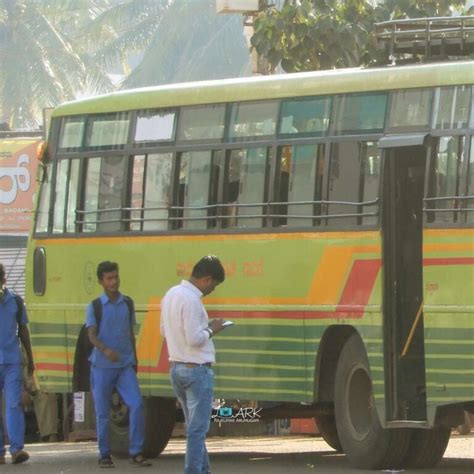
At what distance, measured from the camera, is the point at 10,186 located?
33625 millimetres

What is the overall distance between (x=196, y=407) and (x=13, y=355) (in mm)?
4375

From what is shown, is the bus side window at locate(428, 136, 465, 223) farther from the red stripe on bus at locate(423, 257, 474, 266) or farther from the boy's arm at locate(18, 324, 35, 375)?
the boy's arm at locate(18, 324, 35, 375)

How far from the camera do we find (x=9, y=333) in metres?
16.6

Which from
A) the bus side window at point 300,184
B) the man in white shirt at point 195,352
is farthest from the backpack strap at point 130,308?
the man in white shirt at point 195,352

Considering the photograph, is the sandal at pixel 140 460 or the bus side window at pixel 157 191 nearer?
the sandal at pixel 140 460

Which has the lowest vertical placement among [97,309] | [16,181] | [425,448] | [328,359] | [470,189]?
[425,448]

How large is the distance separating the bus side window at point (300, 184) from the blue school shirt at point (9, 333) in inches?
99.7

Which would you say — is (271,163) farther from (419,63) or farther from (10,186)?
(10,186)

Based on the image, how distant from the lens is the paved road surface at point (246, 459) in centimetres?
1603

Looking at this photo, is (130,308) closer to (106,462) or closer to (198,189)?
(198,189)

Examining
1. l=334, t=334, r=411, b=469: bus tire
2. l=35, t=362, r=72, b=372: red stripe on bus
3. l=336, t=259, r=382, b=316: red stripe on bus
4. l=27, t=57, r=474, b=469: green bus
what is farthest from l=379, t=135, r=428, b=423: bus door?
l=35, t=362, r=72, b=372: red stripe on bus

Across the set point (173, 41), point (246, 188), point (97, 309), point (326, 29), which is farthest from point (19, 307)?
point (173, 41)

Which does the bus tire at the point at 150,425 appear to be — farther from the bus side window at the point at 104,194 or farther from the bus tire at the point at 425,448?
the bus tire at the point at 425,448

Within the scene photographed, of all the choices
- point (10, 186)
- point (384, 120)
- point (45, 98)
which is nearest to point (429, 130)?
point (384, 120)
